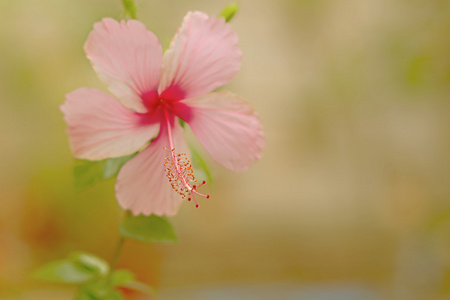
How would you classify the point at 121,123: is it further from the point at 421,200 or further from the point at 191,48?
the point at 421,200

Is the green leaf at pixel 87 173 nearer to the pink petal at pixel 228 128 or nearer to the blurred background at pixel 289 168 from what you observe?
the pink petal at pixel 228 128

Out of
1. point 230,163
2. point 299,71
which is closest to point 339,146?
point 299,71

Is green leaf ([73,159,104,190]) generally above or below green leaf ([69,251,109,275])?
above

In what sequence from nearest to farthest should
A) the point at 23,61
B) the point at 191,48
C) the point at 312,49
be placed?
the point at 191,48 < the point at 23,61 < the point at 312,49

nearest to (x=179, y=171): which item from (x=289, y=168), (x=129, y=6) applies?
(x=129, y=6)

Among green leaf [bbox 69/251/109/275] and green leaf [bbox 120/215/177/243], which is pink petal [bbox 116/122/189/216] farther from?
green leaf [bbox 69/251/109/275]

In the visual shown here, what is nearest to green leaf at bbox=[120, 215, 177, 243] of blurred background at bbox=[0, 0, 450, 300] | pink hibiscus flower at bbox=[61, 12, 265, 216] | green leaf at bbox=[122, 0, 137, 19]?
pink hibiscus flower at bbox=[61, 12, 265, 216]

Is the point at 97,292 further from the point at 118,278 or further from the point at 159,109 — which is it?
the point at 159,109

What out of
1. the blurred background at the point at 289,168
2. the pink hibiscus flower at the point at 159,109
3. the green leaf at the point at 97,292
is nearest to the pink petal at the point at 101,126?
the pink hibiscus flower at the point at 159,109
